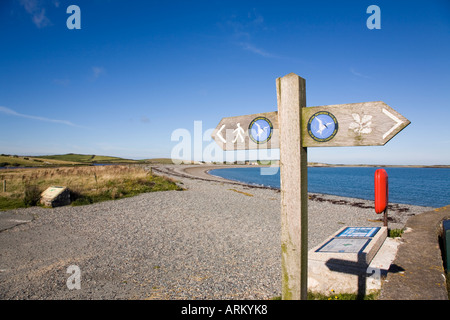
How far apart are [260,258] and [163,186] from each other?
14204 millimetres

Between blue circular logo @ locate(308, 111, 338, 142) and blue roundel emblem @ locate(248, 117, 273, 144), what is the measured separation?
45 centimetres

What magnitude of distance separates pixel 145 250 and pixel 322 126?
7.04 metres

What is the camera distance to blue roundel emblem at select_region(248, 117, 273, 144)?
2760 millimetres

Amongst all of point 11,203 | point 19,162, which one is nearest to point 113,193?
point 11,203

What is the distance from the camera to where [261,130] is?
2818mm

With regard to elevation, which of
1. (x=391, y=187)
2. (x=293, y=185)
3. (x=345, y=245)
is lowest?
(x=391, y=187)

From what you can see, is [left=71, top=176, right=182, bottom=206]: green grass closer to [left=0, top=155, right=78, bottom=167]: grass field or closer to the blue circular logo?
the blue circular logo

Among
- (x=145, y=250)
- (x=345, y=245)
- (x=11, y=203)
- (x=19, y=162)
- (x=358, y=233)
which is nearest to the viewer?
(x=345, y=245)

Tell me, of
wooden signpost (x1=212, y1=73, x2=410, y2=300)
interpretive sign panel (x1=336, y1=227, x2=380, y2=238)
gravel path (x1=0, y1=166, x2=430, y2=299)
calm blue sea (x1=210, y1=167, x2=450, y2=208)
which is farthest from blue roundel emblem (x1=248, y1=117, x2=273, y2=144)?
calm blue sea (x1=210, y1=167, x2=450, y2=208)

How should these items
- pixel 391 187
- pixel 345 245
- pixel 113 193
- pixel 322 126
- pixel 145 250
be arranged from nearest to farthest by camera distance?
pixel 322 126 < pixel 345 245 < pixel 145 250 < pixel 113 193 < pixel 391 187

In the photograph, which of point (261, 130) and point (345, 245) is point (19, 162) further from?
point (261, 130)

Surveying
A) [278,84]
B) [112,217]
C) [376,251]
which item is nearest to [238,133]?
[278,84]
